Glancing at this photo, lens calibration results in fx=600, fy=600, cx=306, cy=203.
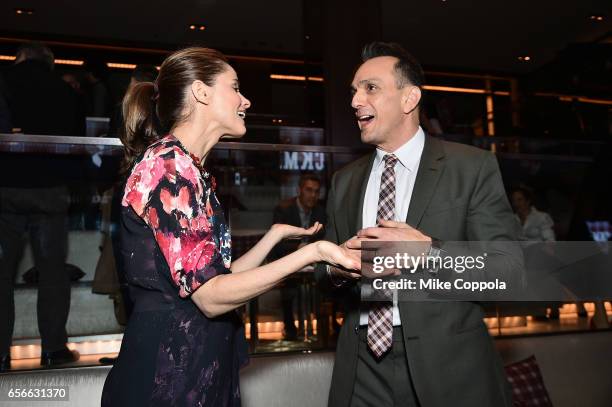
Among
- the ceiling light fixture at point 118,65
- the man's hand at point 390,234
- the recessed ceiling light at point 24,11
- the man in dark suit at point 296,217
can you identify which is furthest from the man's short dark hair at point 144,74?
the ceiling light fixture at point 118,65

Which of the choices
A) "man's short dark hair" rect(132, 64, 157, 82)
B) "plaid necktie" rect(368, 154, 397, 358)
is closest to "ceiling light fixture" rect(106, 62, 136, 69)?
"man's short dark hair" rect(132, 64, 157, 82)

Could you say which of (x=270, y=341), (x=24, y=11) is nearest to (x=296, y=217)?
(x=270, y=341)

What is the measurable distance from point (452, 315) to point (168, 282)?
0.74 meters

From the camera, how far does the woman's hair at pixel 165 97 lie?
1532 mm

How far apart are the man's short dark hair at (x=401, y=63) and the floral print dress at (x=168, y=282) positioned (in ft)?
2.67

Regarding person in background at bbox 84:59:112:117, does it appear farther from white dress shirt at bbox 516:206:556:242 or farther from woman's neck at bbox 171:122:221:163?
woman's neck at bbox 171:122:221:163

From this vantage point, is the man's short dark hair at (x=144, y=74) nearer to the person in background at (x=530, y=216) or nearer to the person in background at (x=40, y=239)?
the person in background at (x=40, y=239)

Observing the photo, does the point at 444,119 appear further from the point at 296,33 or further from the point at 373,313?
the point at 373,313

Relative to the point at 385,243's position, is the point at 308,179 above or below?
above

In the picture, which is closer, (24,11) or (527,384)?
(527,384)

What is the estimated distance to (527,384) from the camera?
8.02 ft

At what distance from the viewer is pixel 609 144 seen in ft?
18.0

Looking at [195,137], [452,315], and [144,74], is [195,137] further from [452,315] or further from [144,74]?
[144,74]

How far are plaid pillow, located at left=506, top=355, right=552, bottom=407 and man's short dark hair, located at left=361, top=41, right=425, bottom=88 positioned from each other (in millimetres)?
1282
